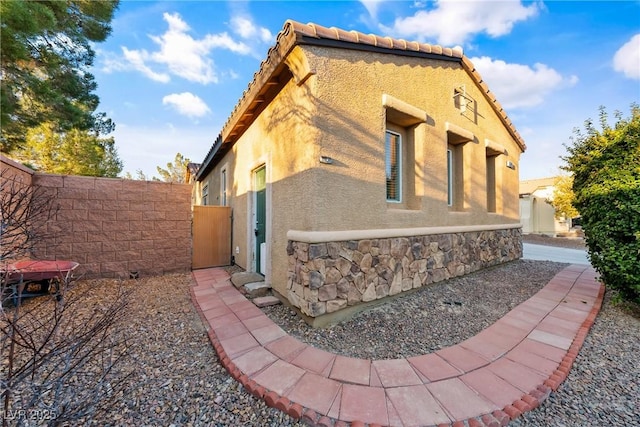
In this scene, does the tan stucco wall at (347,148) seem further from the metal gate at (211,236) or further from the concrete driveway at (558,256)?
the concrete driveway at (558,256)

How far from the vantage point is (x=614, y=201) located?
4328 millimetres

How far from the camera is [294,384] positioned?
2562mm

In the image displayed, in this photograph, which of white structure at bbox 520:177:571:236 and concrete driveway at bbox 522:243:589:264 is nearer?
concrete driveway at bbox 522:243:589:264

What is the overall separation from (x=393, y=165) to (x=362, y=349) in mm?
3822

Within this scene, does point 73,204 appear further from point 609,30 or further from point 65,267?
point 609,30

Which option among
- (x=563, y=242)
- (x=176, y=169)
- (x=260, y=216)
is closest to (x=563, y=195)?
(x=563, y=242)

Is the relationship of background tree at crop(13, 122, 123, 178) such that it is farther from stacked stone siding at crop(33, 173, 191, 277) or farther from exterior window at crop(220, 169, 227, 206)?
stacked stone siding at crop(33, 173, 191, 277)

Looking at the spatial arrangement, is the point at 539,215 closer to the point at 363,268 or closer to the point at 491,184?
the point at 491,184

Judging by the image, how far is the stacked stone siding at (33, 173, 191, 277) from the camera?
5.85 meters

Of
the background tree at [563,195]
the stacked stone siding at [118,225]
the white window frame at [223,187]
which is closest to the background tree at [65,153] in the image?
the white window frame at [223,187]

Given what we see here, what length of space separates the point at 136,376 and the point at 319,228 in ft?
9.33

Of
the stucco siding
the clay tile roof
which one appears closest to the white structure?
the clay tile roof

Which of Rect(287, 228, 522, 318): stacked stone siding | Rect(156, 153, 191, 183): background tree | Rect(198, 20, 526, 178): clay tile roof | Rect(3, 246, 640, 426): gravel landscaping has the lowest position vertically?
Rect(3, 246, 640, 426): gravel landscaping

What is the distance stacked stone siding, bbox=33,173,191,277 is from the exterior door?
2.53 m
